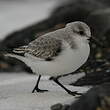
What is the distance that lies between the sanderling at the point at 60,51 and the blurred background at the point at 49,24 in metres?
1.39

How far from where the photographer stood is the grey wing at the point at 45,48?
6223mm

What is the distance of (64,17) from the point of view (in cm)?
1272

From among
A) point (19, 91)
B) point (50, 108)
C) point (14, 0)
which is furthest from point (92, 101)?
point (14, 0)

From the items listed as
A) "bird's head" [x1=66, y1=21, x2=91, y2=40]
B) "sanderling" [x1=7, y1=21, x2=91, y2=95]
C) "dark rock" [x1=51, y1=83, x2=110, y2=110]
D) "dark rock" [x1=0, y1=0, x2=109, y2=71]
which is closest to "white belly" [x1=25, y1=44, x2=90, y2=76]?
"sanderling" [x1=7, y1=21, x2=91, y2=95]

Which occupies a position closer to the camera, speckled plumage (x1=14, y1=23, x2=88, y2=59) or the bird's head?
speckled plumage (x1=14, y1=23, x2=88, y2=59)

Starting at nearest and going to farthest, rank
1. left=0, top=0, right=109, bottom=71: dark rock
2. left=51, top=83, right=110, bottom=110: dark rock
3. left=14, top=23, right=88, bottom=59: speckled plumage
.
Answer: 1. left=51, top=83, right=110, bottom=110: dark rock
2. left=14, top=23, right=88, bottom=59: speckled plumage
3. left=0, top=0, right=109, bottom=71: dark rock

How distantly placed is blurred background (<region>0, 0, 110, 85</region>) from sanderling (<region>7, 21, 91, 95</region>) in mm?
1390

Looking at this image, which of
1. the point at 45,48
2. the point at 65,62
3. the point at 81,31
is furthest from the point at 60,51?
the point at 81,31

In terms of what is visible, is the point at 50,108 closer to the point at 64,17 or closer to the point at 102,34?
the point at 102,34

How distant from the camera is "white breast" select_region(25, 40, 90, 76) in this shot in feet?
19.9

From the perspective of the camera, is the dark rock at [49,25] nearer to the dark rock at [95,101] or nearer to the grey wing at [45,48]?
the grey wing at [45,48]

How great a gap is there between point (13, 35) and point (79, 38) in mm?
5754

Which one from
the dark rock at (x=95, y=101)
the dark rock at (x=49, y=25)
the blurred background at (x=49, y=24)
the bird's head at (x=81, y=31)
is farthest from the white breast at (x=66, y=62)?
the dark rock at (x=49, y=25)

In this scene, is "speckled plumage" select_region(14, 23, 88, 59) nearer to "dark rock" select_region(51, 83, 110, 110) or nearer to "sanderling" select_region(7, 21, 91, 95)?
"sanderling" select_region(7, 21, 91, 95)
